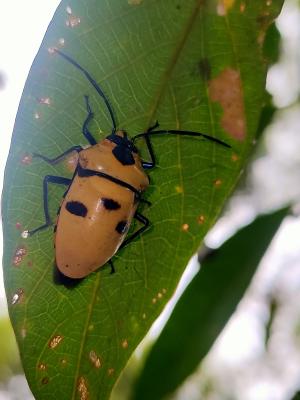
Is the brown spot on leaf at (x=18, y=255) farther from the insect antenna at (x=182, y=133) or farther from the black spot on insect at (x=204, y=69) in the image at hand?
the black spot on insect at (x=204, y=69)

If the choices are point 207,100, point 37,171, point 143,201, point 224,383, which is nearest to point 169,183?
point 143,201

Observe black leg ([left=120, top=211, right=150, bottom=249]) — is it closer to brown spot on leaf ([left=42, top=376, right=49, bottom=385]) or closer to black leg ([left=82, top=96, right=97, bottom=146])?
black leg ([left=82, top=96, right=97, bottom=146])

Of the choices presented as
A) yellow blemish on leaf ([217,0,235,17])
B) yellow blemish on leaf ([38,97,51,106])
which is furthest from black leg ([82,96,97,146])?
yellow blemish on leaf ([217,0,235,17])

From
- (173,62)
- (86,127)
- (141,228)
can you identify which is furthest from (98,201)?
(173,62)

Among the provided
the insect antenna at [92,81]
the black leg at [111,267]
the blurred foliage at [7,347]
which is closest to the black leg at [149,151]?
the insect antenna at [92,81]

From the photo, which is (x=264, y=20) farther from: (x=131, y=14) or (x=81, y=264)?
(x=81, y=264)

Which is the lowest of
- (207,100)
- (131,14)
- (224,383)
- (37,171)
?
(224,383)
